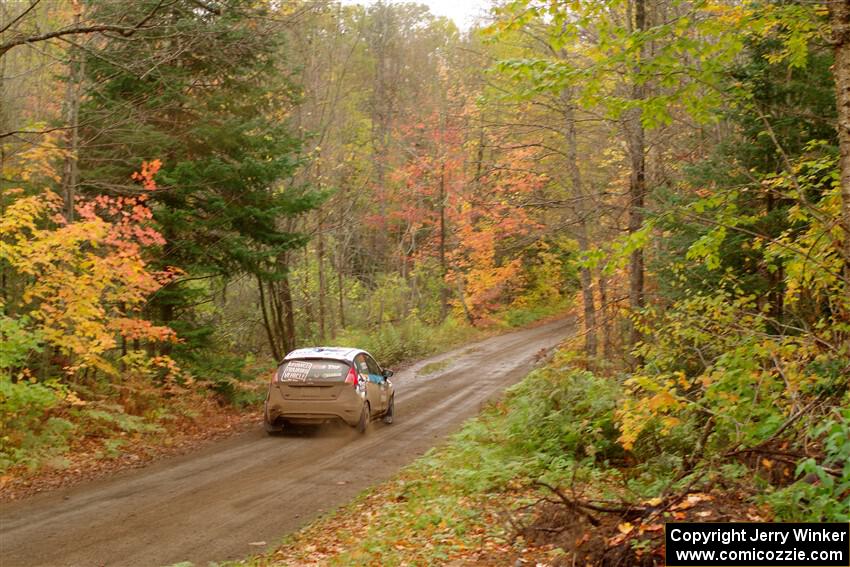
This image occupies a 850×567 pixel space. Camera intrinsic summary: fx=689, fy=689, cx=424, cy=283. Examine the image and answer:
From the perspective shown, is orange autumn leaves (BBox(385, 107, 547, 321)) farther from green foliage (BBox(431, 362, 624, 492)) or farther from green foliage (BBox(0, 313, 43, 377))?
green foliage (BBox(0, 313, 43, 377))

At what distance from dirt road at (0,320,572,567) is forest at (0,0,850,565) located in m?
1.35

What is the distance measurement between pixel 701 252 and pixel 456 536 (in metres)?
4.03

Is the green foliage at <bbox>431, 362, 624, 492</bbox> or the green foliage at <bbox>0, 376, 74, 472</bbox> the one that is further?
the green foliage at <bbox>0, 376, 74, 472</bbox>

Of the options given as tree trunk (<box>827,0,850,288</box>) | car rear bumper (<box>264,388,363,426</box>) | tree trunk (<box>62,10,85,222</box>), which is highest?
tree trunk (<box>62,10,85,222</box>)

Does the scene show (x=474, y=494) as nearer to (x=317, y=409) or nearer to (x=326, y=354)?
(x=317, y=409)

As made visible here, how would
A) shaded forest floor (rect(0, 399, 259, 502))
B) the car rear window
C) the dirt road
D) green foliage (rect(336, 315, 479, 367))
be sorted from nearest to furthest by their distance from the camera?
the dirt road → shaded forest floor (rect(0, 399, 259, 502)) → the car rear window → green foliage (rect(336, 315, 479, 367))

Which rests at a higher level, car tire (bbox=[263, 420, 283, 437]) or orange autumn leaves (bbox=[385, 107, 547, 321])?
orange autumn leaves (bbox=[385, 107, 547, 321])

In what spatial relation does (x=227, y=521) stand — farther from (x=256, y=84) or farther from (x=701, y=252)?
(x=256, y=84)

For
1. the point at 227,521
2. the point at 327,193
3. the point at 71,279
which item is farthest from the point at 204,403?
the point at 227,521

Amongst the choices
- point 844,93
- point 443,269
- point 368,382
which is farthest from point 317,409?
point 443,269

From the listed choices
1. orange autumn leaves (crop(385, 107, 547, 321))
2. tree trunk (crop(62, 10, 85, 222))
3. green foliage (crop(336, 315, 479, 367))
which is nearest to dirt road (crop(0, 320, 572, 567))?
tree trunk (crop(62, 10, 85, 222))

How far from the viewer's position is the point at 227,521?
344 inches

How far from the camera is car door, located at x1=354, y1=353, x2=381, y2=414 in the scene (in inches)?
595

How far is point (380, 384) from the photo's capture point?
16.3 metres
